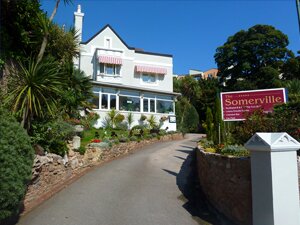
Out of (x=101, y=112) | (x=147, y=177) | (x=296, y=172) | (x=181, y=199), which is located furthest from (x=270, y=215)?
(x=101, y=112)

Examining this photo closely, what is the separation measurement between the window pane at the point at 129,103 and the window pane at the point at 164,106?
2.49 meters

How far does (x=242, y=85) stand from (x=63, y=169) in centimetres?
2941

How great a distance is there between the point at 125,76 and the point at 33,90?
84.5ft

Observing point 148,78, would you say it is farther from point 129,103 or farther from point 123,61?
point 129,103

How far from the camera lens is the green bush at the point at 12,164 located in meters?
6.06

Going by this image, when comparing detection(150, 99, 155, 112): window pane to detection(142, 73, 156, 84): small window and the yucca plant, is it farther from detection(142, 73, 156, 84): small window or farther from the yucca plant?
detection(142, 73, 156, 84): small window

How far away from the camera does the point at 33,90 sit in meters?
9.14

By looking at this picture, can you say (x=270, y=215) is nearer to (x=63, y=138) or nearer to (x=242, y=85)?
(x=63, y=138)

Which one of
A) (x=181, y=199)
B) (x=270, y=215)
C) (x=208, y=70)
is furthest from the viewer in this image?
(x=208, y=70)

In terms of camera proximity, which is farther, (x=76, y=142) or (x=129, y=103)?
(x=129, y=103)

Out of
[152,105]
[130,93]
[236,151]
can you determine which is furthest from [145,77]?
[236,151]

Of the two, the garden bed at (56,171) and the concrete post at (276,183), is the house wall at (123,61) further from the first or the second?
the concrete post at (276,183)

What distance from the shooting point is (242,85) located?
36.6 m

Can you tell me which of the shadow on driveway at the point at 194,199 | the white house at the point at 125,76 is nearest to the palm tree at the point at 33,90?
the shadow on driveway at the point at 194,199
